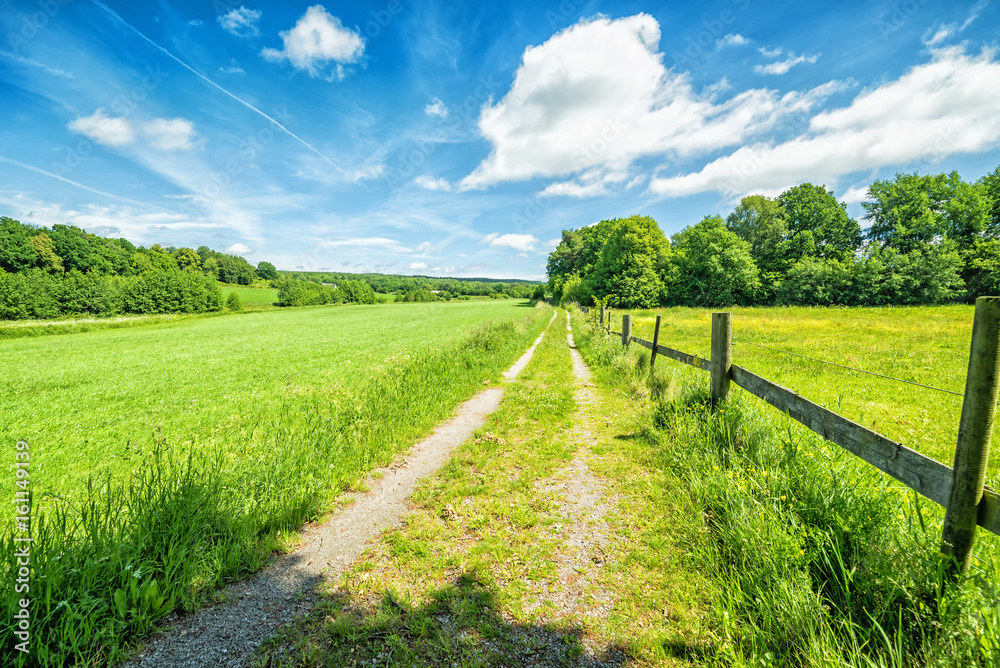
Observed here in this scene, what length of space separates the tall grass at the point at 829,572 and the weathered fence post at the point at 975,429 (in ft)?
0.84

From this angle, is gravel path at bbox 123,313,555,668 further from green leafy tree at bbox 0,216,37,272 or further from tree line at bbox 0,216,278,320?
green leafy tree at bbox 0,216,37,272

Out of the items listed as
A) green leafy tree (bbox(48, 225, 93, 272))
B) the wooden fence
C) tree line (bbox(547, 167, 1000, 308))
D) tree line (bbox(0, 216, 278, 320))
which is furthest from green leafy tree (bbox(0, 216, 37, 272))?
the wooden fence

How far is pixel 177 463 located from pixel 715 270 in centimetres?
5875

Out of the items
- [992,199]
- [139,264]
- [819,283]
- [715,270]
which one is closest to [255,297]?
[139,264]

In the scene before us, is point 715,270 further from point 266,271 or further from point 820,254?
point 266,271

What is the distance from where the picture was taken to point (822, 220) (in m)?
54.6

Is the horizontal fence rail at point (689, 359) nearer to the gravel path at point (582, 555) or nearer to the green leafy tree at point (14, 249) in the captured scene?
the gravel path at point (582, 555)

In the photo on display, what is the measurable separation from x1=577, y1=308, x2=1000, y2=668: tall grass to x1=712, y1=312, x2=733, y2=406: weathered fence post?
1.31 meters

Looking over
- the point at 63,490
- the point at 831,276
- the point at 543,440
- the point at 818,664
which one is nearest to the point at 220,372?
the point at 63,490

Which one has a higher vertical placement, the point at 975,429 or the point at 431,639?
the point at 975,429

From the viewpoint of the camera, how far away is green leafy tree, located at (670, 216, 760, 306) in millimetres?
49656

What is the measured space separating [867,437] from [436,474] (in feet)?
15.6

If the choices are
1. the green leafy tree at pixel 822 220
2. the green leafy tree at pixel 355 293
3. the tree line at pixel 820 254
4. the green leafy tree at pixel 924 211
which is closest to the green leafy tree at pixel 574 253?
the tree line at pixel 820 254

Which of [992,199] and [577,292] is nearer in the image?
[992,199]
